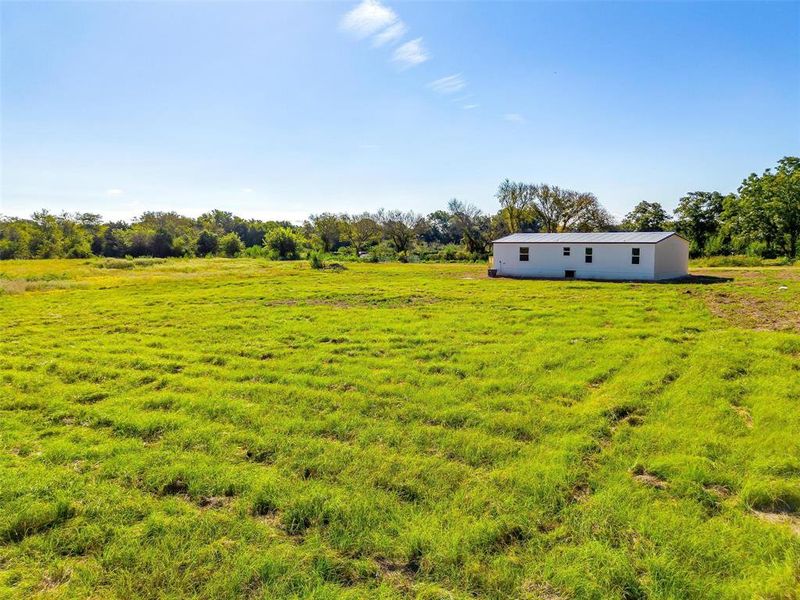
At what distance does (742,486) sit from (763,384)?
9.69ft

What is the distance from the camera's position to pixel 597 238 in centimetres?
2461

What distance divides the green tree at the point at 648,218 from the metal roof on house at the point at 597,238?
25680 mm

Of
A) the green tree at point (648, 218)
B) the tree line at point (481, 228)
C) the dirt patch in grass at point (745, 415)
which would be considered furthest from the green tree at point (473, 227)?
Result: the dirt patch in grass at point (745, 415)

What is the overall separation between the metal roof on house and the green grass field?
15339 millimetres

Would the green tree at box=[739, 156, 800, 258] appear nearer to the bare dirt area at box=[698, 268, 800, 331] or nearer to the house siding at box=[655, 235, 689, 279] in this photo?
the house siding at box=[655, 235, 689, 279]

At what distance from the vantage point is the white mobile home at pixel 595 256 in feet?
74.3

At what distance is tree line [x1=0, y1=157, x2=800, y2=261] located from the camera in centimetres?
3522

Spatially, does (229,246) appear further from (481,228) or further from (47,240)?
(481,228)

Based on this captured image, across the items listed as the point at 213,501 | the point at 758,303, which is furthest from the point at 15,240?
the point at 758,303

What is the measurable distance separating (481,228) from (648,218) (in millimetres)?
17833

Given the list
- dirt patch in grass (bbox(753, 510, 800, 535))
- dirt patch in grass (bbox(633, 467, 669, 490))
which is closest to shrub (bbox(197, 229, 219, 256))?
dirt patch in grass (bbox(633, 467, 669, 490))

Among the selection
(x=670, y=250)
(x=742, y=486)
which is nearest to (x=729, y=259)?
(x=670, y=250)

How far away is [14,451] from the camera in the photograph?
4430mm

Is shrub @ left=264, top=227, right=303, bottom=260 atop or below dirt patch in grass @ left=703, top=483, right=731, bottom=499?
atop
